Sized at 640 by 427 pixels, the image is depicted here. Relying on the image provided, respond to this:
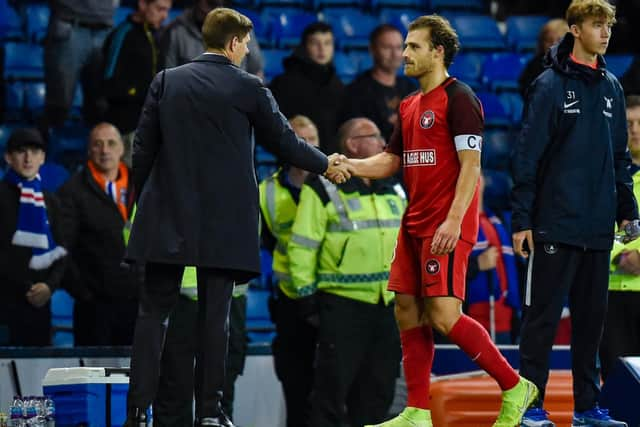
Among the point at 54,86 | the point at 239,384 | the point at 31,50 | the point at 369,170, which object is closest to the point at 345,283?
the point at 239,384

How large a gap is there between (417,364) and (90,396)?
5.67 feet

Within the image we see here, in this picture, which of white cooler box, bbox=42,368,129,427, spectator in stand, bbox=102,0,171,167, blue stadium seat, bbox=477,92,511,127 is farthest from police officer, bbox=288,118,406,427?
blue stadium seat, bbox=477,92,511,127

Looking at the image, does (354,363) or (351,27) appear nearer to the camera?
(354,363)

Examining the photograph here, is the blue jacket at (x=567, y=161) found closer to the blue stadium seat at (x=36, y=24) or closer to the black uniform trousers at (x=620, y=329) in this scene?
the black uniform trousers at (x=620, y=329)

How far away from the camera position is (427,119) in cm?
610

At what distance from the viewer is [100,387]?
674 centimetres

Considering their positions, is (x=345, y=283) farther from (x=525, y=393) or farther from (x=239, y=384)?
(x=525, y=393)

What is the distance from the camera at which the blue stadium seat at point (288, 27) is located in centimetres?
1269

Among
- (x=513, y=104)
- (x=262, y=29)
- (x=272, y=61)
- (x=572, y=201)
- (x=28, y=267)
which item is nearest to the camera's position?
(x=572, y=201)

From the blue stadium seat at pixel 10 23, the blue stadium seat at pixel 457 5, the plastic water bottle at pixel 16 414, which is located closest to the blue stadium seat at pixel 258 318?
the blue stadium seat at pixel 10 23

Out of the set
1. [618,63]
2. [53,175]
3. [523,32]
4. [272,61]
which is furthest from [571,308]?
[523,32]

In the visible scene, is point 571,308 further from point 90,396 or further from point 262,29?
point 262,29

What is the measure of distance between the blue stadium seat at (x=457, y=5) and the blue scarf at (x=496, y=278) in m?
4.18

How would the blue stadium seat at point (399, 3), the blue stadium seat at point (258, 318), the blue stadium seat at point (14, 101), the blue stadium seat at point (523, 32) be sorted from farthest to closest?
the blue stadium seat at point (399, 3)
the blue stadium seat at point (523, 32)
the blue stadium seat at point (14, 101)
the blue stadium seat at point (258, 318)
